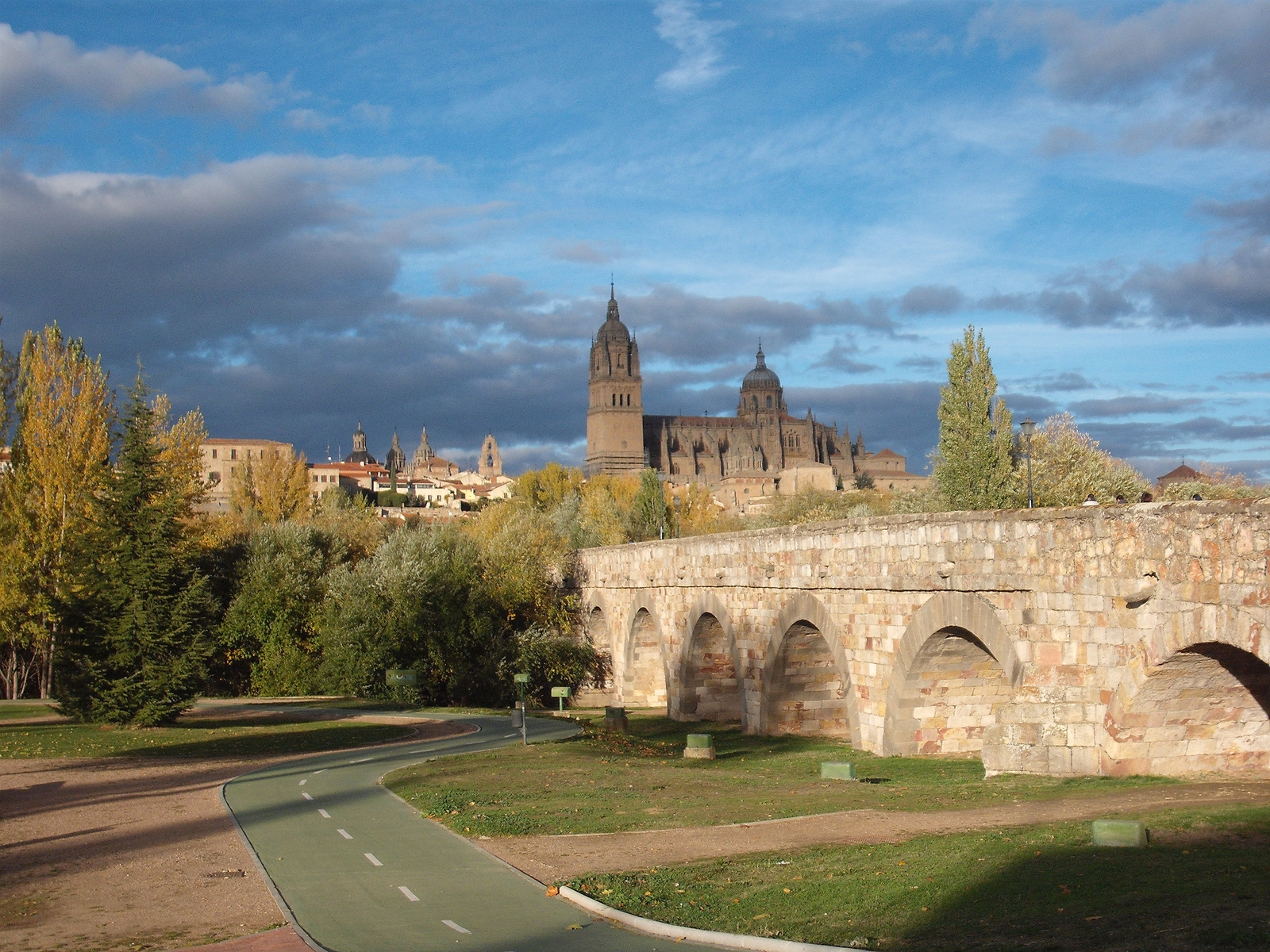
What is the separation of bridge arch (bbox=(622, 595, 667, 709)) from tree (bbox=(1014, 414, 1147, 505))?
14115mm

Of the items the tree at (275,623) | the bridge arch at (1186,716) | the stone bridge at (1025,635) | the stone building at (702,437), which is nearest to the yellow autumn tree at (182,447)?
the tree at (275,623)

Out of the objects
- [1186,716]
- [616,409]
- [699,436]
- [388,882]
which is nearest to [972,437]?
[1186,716]

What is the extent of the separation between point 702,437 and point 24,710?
158 m

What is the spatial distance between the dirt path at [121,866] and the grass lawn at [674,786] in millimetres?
2902

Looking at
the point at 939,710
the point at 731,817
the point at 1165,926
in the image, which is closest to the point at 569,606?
the point at 939,710

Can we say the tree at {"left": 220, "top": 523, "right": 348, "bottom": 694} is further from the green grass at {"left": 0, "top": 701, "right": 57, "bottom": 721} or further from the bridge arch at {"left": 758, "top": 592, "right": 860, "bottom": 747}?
the bridge arch at {"left": 758, "top": 592, "right": 860, "bottom": 747}

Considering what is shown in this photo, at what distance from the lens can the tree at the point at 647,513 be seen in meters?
63.0

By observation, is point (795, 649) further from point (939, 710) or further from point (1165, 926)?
point (1165, 926)

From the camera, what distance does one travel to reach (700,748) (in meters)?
20.6

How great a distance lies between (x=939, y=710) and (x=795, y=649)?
5343 millimetres

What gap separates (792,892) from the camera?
948cm

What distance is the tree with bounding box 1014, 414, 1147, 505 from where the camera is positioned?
39.8 m

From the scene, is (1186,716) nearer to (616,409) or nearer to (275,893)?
(275,893)

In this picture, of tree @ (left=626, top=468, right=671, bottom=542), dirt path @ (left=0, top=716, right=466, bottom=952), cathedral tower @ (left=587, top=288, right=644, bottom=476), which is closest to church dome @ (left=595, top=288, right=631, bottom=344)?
cathedral tower @ (left=587, top=288, right=644, bottom=476)
